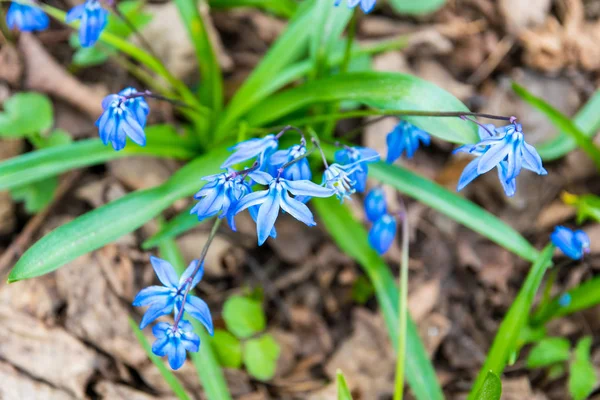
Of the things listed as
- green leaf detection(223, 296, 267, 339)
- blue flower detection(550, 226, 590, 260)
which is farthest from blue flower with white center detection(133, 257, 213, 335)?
blue flower detection(550, 226, 590, 260)

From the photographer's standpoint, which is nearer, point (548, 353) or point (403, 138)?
point (403, 138)

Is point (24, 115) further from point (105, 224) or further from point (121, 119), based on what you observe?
point (121, 119)

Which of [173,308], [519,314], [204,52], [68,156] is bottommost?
[519,314]

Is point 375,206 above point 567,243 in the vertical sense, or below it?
above

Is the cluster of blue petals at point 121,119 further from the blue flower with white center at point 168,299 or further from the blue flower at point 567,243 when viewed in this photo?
the blue flower at point 567,243

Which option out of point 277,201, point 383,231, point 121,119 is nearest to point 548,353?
point 383,231

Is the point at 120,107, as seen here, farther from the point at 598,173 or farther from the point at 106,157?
the point at 598,173

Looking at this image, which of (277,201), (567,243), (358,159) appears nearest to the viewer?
(277,201)
